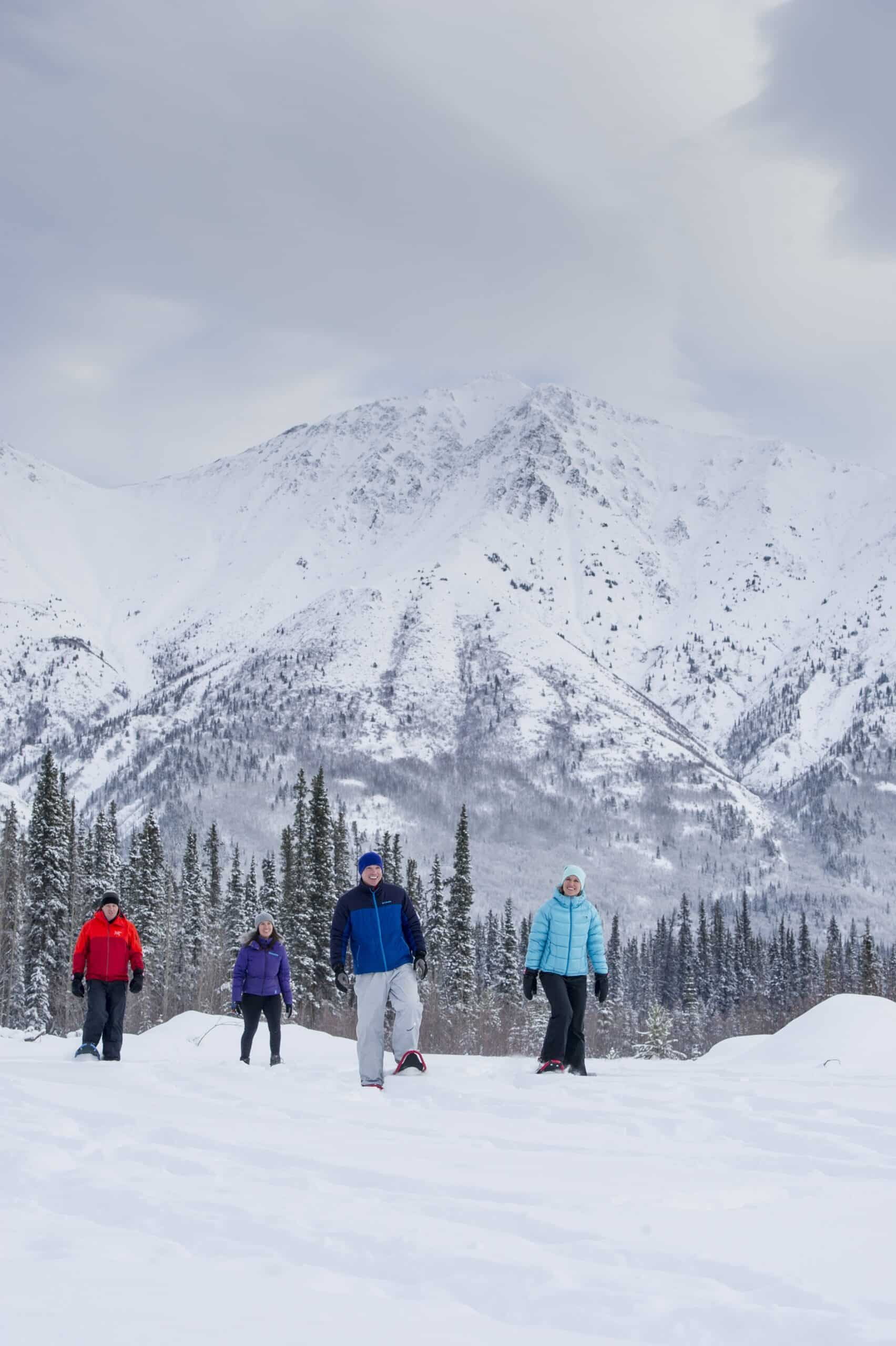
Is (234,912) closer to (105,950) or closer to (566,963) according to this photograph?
(105,950)

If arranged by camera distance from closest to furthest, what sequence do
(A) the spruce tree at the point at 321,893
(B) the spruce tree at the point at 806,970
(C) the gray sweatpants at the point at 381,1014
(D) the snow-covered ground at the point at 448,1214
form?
(D) the snow-covered ground at the point at 448,1214 < (C) the gray sweatpants at the point at 381,1014 < (A) the spruce tree at the point at 321,893 < (B) the spruce tree at the point at 806,970

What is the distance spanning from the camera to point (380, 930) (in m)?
11.8

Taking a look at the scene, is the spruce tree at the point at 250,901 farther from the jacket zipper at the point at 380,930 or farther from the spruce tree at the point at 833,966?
the jacket zipper at the point at 380,930

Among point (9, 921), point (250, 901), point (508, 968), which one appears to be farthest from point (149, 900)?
point (508, 968)

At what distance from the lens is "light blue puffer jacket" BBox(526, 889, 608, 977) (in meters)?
12.6

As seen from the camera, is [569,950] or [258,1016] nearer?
[569,950]

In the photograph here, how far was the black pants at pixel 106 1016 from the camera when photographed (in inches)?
542

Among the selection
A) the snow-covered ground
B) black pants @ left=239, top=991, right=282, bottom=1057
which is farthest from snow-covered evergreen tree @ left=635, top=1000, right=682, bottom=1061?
the snow-covered ground

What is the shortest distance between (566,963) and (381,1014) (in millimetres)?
2349

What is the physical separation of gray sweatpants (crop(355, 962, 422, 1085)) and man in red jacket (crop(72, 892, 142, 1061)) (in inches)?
141

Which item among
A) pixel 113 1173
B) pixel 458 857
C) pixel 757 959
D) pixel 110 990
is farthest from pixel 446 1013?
pixel 757 959

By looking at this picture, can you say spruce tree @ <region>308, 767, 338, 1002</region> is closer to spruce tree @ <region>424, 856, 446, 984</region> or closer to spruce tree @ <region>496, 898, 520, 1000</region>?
spruce tree @ <region>424, 856, 446, 984</region>

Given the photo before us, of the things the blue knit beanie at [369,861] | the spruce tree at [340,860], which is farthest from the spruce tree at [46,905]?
the blue knit beanie at [369,861]

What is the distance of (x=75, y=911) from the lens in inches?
2018
